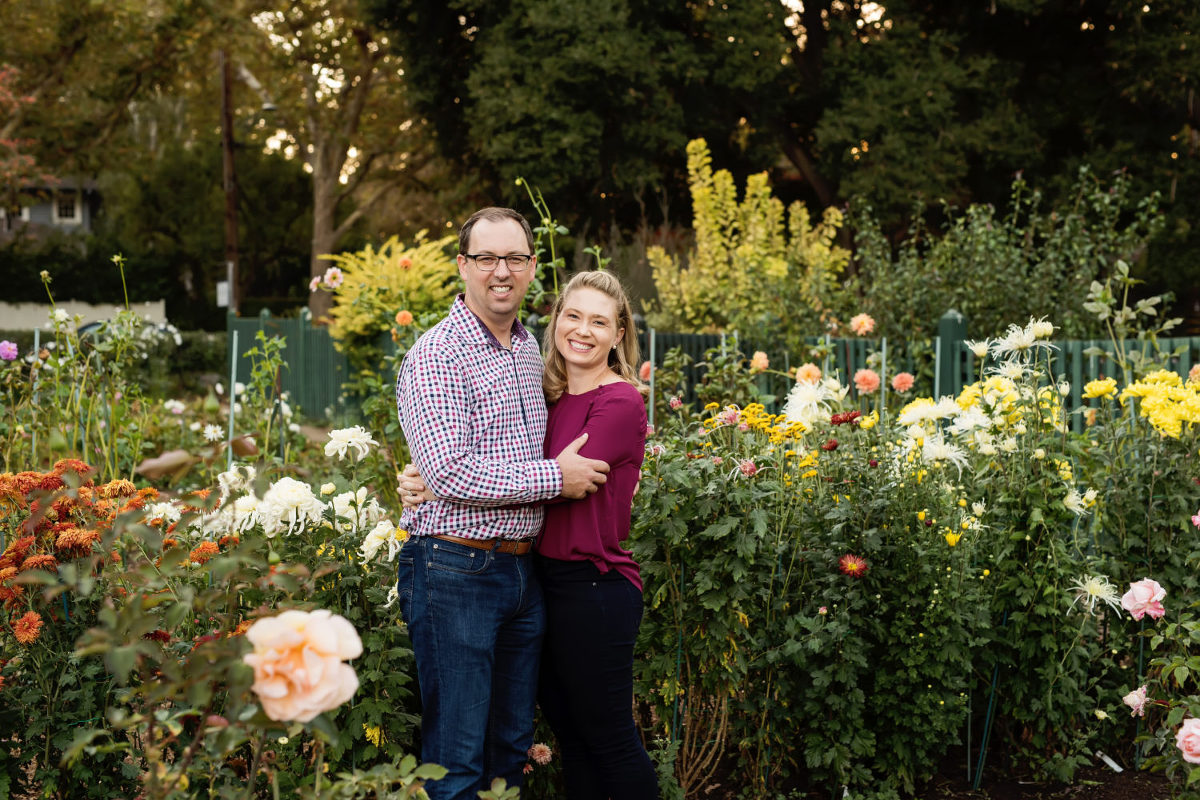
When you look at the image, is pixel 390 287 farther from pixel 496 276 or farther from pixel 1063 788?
pixel 1063 788

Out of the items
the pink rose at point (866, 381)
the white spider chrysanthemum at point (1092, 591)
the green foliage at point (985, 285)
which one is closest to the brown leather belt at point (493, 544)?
the white spider chrysanthemum at point (1092, 591)

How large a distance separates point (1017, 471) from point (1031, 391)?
0.26 m

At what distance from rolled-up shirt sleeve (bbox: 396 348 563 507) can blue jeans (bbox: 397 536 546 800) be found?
16 cm

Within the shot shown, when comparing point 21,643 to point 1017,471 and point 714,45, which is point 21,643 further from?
point 714,45

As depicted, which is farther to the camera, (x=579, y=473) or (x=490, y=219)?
(x=490, y=219)

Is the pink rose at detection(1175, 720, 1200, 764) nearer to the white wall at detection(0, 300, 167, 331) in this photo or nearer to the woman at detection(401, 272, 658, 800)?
the woman at detection(401, 272, 658, 800)

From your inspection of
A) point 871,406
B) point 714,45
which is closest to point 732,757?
point 871,406

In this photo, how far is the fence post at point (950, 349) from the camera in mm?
6625

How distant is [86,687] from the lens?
8.55 feet

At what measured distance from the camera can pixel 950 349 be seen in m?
6.69

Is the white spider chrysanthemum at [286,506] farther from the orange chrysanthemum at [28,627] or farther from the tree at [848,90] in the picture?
the tree at [848,90]

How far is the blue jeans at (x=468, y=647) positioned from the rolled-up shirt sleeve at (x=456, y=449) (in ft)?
0.53

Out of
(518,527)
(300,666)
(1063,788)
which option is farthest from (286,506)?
(1063,788)

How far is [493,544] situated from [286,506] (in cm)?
63
